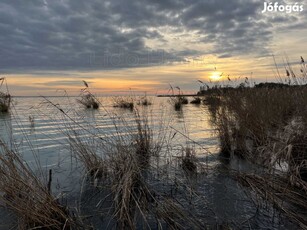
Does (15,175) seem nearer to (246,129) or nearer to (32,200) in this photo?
(32,200)

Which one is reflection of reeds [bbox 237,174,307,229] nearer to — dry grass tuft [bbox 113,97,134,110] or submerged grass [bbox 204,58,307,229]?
submerged grass [bbox 204,58,307,229]

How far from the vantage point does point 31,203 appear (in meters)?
3.30

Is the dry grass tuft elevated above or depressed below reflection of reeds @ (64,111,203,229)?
above

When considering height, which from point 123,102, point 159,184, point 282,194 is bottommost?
point 159,184

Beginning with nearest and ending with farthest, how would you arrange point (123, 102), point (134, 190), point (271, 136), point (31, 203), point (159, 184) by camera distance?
point (31, 203) → point (134, 190) → point (159, 184) → point (271, 136) → point (123, 102)

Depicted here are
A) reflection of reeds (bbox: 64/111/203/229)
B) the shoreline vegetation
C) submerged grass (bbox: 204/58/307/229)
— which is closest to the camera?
the shoreline vegetation

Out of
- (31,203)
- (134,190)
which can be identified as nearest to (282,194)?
(134,190)

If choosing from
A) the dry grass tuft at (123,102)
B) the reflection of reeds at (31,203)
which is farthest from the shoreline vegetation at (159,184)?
the dry grass tuft at (123,102)

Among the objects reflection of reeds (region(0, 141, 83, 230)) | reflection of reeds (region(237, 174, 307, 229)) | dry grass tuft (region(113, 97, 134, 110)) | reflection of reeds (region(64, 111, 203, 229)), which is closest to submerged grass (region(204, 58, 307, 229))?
reflection of reeds (region(237, 174, 307, 229))

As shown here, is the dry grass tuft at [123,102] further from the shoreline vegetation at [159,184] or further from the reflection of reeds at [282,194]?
the reflection of reeds at [282,194]

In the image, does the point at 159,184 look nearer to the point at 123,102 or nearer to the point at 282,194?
the point at 282,194

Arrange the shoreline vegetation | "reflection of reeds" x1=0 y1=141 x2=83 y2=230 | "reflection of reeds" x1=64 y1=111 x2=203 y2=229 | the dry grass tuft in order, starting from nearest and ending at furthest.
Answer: "reflection of reeds" x1=0 y1=141 x2=83 y2=230 → the shoreline vegetation → "reflection of reeds" x1=64 y1=111 x2=203 y2=229 → the dry grass tuft

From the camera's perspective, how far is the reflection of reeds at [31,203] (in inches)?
124

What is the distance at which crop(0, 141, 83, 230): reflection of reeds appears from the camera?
3139 mm
